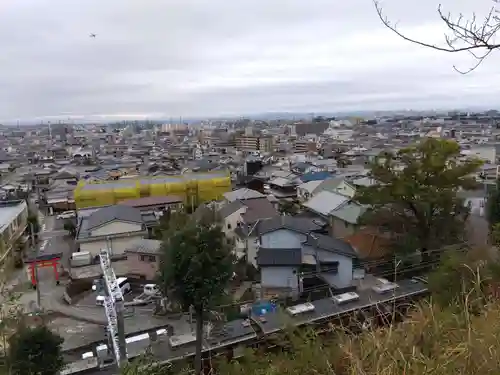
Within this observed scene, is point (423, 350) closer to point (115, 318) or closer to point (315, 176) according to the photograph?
point (115, 318)

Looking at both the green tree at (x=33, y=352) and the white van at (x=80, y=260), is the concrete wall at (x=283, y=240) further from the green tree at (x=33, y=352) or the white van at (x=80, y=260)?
the green tree at (x=33, y=352)

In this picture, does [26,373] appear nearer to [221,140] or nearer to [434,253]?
[434,253]

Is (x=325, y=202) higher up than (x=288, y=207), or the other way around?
(x=325, y=202)

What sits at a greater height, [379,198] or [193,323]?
[379,198]

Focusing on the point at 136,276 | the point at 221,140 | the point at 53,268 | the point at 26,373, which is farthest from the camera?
the point at 221,140

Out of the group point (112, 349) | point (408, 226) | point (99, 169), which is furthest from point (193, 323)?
point (99, 169)

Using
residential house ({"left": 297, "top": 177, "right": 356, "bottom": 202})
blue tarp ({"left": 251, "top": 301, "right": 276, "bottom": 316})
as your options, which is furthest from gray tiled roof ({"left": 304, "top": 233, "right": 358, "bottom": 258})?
residential house ({"left": 297, "top": 177, "right": 356, "bottom": 202})

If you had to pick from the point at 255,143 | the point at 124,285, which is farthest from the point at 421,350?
the point at 255,143
